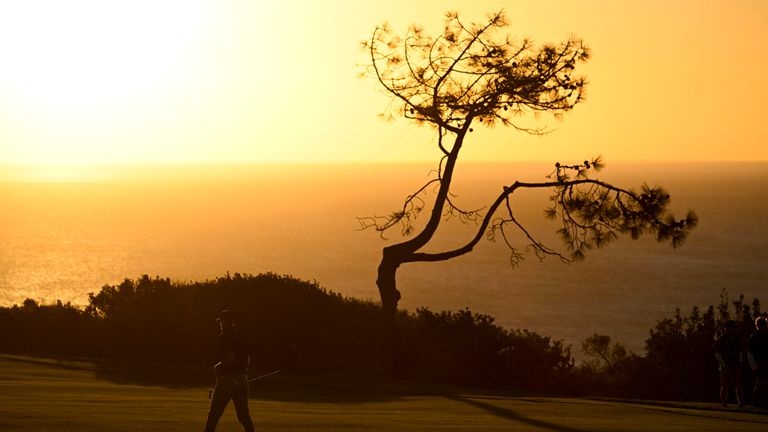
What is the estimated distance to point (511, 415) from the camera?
18.8 meters

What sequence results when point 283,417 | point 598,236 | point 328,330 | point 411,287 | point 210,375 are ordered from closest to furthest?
point 283,417, point 210,375, point 598,236, point 328,330, point 411,287

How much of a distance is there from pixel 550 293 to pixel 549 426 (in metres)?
144

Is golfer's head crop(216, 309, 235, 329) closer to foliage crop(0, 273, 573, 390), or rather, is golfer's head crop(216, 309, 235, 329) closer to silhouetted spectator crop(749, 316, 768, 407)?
silhouetted spectator crop(749, 316, 768, 407)

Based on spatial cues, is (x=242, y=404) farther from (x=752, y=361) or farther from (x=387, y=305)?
(x=387, y=305)

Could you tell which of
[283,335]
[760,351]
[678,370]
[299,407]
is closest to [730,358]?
[760,351]

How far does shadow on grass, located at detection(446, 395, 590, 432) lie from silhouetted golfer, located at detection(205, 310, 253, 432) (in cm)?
537

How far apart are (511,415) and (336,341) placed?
10.7 metres

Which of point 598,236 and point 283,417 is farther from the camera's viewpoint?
point 598,236

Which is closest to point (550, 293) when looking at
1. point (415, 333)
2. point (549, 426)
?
point (415, 333)

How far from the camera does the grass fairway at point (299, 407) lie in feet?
51.8

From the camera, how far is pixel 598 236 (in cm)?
2761

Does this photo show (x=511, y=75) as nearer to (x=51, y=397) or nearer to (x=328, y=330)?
(x=328, y=330)

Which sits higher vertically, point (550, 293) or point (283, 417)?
point (283, 417)

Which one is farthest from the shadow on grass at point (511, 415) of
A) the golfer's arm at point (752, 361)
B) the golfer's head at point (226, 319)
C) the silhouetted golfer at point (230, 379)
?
the golfer's head at point (226, 319)
